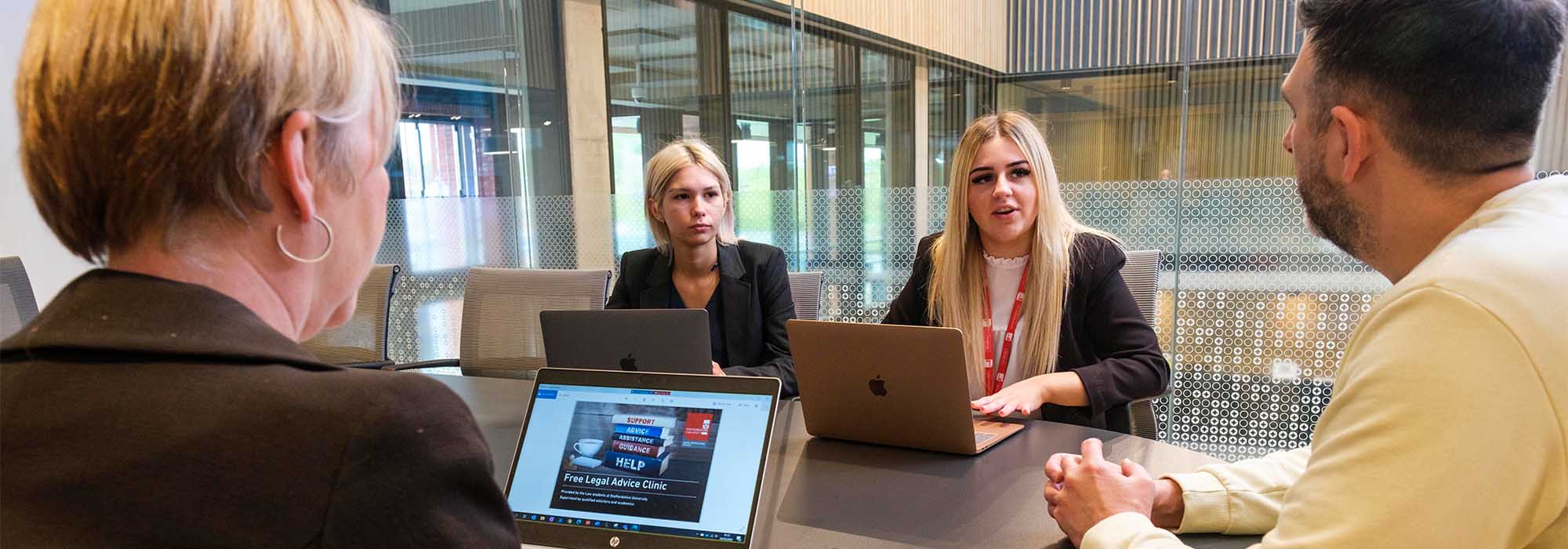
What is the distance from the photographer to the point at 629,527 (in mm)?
1113

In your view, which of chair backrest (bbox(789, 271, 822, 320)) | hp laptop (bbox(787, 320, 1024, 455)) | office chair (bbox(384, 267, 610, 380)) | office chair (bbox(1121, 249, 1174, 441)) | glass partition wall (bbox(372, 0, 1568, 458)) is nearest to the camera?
hp laptop (bbox(787, 320, 1024, 455))

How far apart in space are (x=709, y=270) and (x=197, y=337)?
220 cm

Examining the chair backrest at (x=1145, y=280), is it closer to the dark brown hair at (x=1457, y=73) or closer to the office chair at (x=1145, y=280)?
the office chair at (x=1145, y=280)

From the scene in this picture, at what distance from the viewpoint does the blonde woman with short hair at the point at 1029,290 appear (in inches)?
79.5

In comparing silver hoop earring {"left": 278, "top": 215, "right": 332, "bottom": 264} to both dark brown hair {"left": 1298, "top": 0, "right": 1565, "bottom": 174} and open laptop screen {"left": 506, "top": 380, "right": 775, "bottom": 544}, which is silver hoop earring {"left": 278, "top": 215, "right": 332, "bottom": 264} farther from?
dark brown hair {"left": 1298, "top": 0, "right": 1565, "bottom": 174}

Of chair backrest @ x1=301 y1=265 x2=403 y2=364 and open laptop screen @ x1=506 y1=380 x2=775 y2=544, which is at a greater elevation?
open laptop screen @ x1=506 y1=380 x2=775 y2=544

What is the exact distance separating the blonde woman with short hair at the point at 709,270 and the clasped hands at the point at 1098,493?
4.45ft

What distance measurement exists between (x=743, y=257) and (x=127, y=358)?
2183 mm

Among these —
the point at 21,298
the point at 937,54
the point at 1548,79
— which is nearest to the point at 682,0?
the point at 937,54

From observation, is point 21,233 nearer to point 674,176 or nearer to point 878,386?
point 674,176

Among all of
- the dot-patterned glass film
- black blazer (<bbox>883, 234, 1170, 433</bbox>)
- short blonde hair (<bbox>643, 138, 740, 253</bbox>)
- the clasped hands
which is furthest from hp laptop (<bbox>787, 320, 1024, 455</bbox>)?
the dot-patterned glass film

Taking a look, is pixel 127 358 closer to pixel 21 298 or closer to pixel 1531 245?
pixel 1531 245

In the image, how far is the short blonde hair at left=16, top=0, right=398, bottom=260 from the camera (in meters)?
0.57

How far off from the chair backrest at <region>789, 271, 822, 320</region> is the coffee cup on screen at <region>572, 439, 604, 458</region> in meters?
1.60
